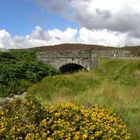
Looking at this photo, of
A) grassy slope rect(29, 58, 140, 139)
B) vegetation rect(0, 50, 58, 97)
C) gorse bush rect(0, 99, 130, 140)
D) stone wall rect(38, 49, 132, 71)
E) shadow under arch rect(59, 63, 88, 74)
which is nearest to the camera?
gorse bush rect(0, 99, 130, 140)

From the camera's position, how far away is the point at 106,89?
17203 millimetres

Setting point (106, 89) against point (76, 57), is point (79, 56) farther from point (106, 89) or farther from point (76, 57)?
point (106, 89)

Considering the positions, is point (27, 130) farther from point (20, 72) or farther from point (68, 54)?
point (68, 54)

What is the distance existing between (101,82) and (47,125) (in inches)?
490

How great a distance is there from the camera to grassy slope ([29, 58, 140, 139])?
39.7ft

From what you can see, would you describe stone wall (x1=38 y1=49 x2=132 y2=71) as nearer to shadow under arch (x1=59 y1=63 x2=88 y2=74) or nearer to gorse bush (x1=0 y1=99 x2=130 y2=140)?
shadow under arch (x1=59 y1=63 x2=88 y2=74)

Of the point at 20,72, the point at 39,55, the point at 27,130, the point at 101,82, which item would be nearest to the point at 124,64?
the point at 101,82

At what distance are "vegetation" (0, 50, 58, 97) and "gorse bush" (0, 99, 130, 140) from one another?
1329 centimetres

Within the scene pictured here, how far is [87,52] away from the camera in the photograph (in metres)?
32.8

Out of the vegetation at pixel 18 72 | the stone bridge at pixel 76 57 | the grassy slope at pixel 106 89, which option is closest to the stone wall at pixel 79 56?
the stone bridge at pixel 76 57

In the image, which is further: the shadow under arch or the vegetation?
the shadow under arch

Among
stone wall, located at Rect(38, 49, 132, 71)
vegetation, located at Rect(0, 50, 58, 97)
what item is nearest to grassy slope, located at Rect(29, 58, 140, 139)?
vegetation, located at Rect(0, 50, 58, 97)

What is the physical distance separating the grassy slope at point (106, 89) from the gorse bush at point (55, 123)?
1.29 m

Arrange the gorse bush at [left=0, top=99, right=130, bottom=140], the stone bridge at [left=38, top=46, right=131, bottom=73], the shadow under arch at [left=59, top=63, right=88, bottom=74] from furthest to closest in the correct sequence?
the shadow under arch at [left=59, top=63, right=88, bottom=74] → the stone bridge at [left=38, top=46, right=131, bottom=73] → the gorse bush at [left=0, top=99, right=130, bottom=140]
